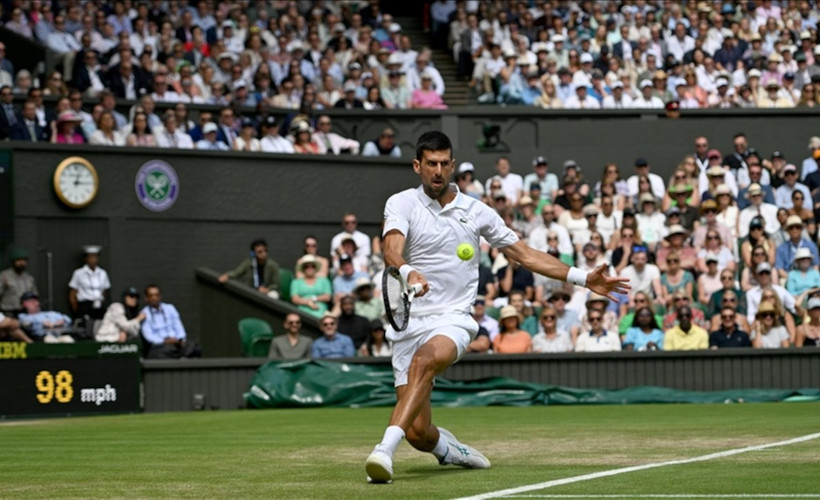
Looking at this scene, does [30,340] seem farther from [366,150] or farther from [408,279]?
[408,279]

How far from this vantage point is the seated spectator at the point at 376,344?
72.5ft

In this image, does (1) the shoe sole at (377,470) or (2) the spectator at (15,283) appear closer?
(1) the shoe sole at (377,470)

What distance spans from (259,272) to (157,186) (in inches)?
91.7

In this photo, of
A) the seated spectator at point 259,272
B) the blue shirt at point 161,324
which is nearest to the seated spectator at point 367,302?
the seated spectator at point 259,272

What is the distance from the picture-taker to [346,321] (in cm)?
2269

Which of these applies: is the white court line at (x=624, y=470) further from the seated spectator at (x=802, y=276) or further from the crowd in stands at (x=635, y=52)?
the crowd in stands at (x=635, y=52)

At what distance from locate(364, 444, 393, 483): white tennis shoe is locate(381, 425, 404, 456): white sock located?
58 mm

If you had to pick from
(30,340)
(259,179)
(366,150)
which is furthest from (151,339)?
(366,150)

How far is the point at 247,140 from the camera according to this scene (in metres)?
26.5

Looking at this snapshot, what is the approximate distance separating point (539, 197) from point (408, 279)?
58.3 feet

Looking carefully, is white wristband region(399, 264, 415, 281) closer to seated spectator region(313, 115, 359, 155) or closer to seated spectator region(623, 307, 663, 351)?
seated spectator region(623, 307, 663, 351)

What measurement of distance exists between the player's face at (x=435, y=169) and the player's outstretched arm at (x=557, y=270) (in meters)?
0.68

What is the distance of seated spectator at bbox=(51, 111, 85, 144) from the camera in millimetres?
24267

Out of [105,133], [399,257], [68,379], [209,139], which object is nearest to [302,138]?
[209,139]
